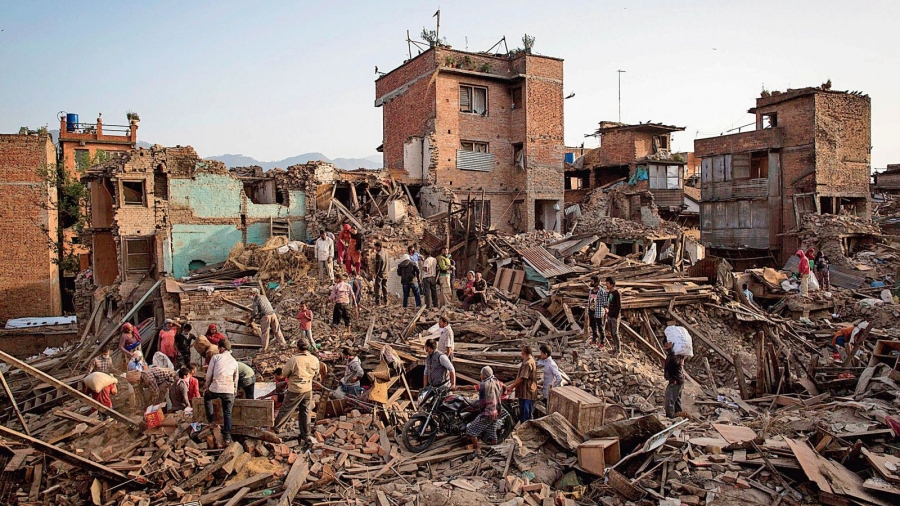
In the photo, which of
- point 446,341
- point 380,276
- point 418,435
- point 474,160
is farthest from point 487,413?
point 474,160

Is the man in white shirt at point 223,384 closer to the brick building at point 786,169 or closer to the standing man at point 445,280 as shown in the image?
the standing man at point 445,280

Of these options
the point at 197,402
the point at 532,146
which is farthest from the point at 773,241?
the point at 197,402

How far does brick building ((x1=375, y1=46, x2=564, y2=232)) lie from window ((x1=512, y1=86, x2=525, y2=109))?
0.15ft

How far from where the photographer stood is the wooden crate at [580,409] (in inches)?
348

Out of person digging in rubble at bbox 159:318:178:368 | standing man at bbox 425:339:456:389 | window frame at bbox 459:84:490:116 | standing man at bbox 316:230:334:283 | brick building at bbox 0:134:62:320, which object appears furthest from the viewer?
brick building at bbox 0:134:62:320

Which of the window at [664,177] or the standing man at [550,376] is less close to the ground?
the window at [664,177]

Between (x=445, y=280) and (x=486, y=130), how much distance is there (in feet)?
42.7

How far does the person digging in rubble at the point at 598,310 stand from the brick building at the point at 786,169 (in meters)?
17.8

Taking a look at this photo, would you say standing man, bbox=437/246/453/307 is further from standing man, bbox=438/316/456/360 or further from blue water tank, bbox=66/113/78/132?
blue water tank, bbox=66/113/78/132

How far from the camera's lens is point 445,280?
16125 mm

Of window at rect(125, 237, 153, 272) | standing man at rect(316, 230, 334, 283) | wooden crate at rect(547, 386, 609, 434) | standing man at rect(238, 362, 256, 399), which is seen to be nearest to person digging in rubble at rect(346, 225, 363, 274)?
standing man at rect(316, 230, 334, 283)

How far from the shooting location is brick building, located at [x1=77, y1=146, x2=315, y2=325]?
19.8 m

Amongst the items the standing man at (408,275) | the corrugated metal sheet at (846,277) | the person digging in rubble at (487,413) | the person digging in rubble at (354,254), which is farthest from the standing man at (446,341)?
the corrugated metal sheet at (846,277)

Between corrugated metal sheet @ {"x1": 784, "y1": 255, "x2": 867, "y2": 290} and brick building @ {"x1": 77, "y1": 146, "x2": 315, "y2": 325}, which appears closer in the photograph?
brick building @ {"x1": 77, "y1": 146, "x2": 315, "y2": 325}
